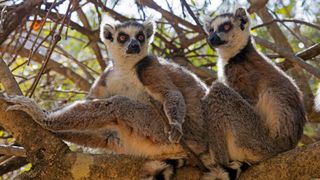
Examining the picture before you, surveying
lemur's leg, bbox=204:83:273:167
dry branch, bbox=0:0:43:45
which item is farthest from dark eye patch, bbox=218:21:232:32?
dry branch, bbox=0:0:43:45

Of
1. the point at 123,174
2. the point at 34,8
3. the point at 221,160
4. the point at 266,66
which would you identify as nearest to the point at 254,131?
the point at 221,160

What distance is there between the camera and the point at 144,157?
4.31 meters

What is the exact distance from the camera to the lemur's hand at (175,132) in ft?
13.4

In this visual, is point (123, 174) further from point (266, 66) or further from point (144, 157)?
point (266, 66)

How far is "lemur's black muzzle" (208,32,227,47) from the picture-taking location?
18.3ft

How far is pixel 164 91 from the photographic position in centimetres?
470

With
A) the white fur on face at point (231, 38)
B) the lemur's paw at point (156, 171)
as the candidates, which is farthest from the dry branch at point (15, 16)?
the lemur's paw at point (156, 171)

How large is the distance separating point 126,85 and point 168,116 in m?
0.77

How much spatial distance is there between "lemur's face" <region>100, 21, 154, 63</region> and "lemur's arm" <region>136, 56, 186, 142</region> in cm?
14

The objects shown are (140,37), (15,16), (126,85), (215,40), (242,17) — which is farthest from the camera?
(242,17)

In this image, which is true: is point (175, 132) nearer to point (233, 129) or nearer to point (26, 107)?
point (233, 129)

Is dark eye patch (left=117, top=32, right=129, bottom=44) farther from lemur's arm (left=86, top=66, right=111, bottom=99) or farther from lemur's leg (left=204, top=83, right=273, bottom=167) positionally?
lemur's leg (left=204, top=83, right=273, bottom=167)

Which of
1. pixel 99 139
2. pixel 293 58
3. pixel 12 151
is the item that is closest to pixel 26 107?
pixel 12 151

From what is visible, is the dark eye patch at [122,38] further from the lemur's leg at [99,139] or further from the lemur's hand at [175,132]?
the lemur's hand at [175,132]
